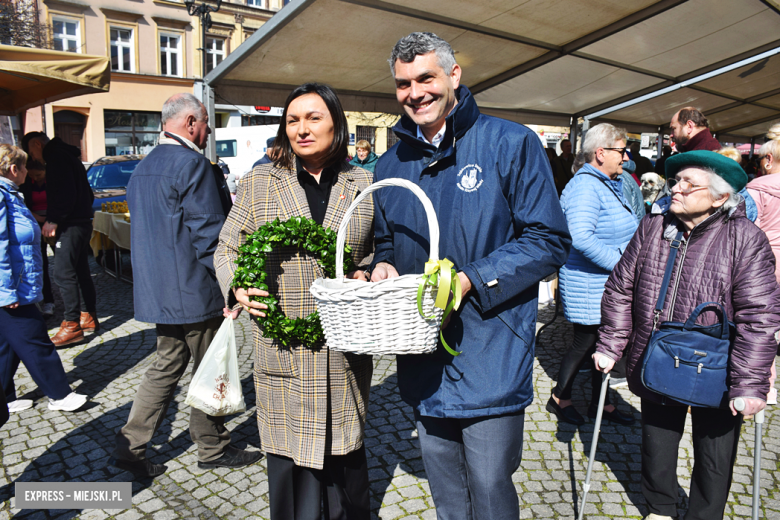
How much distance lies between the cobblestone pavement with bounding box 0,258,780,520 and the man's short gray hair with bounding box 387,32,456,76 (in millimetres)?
2298

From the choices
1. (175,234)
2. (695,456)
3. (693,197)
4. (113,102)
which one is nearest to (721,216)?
(693,197)

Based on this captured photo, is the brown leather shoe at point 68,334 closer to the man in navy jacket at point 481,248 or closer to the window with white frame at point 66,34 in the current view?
the man in navy jacket at point 481,248

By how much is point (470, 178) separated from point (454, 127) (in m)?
0.19

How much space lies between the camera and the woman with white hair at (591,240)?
12.1ft

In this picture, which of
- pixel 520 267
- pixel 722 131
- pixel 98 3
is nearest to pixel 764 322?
pixel 520 267

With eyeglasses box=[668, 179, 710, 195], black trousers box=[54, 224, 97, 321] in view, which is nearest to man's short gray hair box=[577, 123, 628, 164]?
eyeglasses box=[668, 179, 710, 195]

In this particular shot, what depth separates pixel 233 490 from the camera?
315 cm

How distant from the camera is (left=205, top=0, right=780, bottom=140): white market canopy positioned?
5.74 meters

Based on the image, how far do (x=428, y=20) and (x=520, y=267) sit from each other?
4948 millimetres

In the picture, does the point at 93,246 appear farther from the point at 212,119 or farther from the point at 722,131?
the point at 722,131

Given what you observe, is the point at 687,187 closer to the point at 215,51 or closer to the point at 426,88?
the point at 426,88

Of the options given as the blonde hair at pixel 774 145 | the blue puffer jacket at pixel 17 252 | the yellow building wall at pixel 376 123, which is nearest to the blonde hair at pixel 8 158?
the blue puffer jacket at pixel 17 252

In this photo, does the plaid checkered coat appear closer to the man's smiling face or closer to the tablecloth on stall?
the man's smiling face

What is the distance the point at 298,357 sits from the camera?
2264 millimetres
